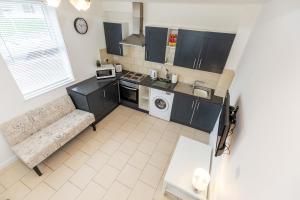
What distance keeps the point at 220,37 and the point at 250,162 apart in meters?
2.09

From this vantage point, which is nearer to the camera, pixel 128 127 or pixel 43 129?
pixel 43 129

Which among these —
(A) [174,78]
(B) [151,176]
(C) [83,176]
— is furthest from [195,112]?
(C) [83,176]

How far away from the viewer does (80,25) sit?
9.77 ft

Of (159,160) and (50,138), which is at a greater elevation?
(50,138)

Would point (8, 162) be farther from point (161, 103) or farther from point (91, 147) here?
point (161, 103)

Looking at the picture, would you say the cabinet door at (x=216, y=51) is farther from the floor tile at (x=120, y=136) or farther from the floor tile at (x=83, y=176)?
the floor tile at (x=83, y=176)

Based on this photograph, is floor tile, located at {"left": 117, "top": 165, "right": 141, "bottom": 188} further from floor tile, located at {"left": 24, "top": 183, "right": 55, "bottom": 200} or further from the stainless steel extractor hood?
the stainless steel extractor hood

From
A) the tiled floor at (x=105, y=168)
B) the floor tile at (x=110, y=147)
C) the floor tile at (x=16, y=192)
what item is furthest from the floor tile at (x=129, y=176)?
the floor tile at (x=16, y=192)

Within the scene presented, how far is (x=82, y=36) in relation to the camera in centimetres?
310

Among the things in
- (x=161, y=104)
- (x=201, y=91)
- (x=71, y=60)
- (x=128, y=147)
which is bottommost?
(x=128, y=147)

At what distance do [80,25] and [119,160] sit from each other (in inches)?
112

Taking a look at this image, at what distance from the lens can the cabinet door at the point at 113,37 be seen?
129 inches

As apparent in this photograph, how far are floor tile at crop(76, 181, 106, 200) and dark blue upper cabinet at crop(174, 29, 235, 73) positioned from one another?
104 inches

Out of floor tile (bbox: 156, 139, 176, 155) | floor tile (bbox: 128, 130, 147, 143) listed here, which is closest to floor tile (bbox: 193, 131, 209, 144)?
floor tile (bbox: 156, 139, 176, 155)
